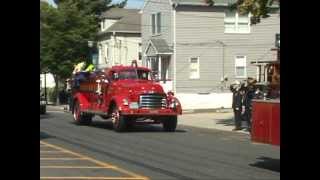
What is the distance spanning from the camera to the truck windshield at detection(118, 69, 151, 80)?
22203mm

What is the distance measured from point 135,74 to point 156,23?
2023 cm

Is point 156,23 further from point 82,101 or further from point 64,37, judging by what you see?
point 82,101

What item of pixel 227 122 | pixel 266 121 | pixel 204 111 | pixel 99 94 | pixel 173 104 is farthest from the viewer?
pixel 204 111

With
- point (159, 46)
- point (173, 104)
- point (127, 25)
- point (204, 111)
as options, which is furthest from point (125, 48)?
point (173, 104)

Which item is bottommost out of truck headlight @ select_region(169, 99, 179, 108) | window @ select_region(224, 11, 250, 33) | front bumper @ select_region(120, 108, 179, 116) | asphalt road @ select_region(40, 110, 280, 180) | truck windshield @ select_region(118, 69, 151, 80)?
asphalt road @ select_region(40, 110, 280, 180)

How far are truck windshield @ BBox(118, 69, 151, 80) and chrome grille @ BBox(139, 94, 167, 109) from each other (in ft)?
5.08

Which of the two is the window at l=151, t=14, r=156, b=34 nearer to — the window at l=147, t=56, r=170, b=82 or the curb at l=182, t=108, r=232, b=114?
the window at l=147, t=56, r=170, b=82

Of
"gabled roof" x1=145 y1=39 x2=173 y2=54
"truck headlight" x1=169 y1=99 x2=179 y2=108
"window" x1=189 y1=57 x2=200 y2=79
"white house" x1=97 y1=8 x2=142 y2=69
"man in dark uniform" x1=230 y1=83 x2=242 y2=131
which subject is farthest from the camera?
"white house" x1=97 y1=8 x2=142 y2=69

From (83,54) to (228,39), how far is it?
1393 cm

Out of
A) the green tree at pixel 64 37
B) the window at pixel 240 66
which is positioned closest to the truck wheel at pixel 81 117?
the window at pixel 240 66

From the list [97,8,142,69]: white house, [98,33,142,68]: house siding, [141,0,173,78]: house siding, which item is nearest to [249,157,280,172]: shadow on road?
[141,0,173,78]: house siding

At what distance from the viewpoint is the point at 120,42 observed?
53.1 metres

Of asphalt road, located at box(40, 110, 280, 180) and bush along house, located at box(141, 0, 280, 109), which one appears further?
bush along house, located at box(141, 0, 280, 109)
